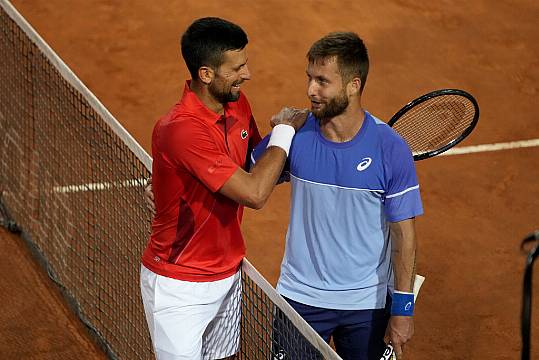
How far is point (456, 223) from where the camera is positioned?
8273 millimetres

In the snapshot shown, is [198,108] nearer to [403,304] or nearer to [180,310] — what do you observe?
[180,310]

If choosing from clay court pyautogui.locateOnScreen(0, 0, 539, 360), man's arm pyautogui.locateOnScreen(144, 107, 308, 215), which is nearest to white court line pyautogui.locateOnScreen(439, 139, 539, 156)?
clay court pyautogui.locateOnScreen(0, 0, 539, 360)

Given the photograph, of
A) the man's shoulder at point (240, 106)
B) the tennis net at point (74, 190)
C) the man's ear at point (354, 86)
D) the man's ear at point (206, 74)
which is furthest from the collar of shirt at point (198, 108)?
the tennis net at point (74, 190)

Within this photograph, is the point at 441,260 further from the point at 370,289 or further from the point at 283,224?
the point at 370,289

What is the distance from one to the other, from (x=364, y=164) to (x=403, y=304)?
2.30ft

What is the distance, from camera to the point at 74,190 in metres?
8.06

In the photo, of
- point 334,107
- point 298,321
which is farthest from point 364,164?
point 298,321

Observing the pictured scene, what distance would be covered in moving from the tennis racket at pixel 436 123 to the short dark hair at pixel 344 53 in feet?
2.97

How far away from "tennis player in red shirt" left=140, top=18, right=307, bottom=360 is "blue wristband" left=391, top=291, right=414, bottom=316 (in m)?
0.80

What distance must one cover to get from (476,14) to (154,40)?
3.68 meters

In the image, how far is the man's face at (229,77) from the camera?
4.98m

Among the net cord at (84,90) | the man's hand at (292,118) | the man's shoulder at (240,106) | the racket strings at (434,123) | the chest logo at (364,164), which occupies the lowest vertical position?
the net cord at (84,90)

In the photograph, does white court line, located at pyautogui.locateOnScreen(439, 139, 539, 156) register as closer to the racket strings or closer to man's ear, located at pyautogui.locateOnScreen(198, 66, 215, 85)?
the racket strings

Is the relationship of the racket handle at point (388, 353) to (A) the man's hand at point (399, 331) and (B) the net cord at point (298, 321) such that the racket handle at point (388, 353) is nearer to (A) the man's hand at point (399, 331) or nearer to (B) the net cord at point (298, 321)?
(A) the man's hand at point (399, 331)
